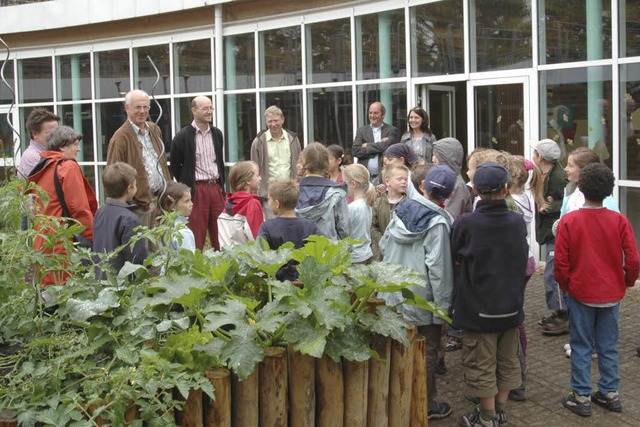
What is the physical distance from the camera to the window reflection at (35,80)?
57.4 ft

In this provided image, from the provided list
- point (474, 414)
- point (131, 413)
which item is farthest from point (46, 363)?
point (474, 414)

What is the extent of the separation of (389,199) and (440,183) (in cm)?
154

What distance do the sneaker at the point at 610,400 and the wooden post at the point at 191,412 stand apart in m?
3.39

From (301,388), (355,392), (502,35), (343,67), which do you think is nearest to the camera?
Result: (301,388)

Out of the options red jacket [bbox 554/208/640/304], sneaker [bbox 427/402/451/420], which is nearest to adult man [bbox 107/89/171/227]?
sneaker [bbox 427/402/451/420]

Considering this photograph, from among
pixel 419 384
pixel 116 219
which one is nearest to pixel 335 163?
pixel 116 219

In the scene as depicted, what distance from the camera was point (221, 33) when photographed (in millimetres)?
14258

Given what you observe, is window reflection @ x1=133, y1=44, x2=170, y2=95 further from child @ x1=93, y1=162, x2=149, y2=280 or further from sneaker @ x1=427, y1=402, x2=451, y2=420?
sneaker @ x1=427, y1=402, x2=451, y2=420

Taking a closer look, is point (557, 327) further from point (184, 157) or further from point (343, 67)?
point (343, 67)

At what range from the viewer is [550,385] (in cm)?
593

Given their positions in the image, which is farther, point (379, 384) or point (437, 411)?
point (437, 411)

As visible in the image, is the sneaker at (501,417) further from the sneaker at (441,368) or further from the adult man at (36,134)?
the adult man at (36,134)

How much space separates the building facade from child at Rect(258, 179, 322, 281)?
302 cm

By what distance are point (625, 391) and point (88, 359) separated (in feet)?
13.5
